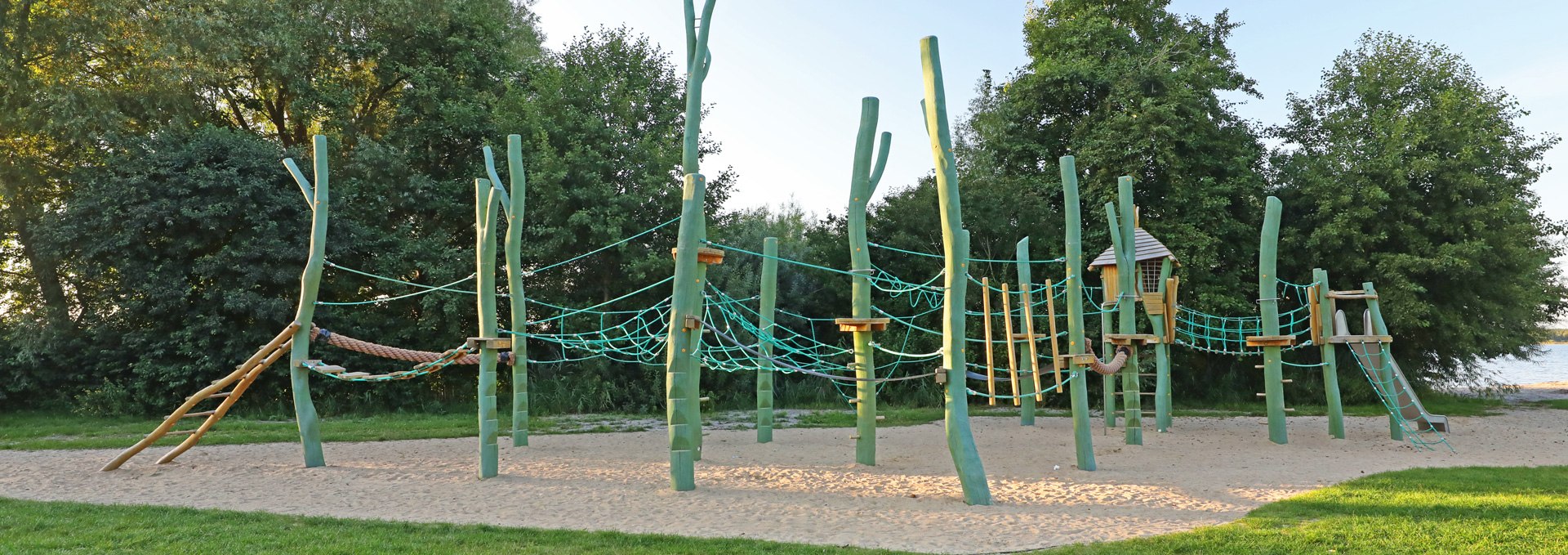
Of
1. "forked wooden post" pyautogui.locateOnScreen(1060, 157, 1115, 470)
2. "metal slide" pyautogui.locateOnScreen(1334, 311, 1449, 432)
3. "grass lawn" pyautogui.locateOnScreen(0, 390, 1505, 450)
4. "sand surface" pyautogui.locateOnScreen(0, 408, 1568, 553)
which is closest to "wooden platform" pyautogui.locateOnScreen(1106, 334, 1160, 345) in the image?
"forked wooden post" pyautogui.locateOnScreen(1060, 157, 1115, 470)

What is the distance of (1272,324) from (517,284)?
868 cm

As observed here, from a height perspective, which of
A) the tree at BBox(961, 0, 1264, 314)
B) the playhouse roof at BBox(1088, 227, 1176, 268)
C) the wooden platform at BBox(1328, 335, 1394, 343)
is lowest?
the wooden platform at BBox(1328, 335, 1394, 343)

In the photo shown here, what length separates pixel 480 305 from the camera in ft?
29.1

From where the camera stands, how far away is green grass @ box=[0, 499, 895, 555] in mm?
5527

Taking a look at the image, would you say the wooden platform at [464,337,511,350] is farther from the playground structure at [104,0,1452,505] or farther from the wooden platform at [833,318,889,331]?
the wooden platform at [833,318,889,331]

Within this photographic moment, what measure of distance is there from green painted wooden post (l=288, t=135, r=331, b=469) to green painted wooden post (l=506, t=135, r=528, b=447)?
175cm

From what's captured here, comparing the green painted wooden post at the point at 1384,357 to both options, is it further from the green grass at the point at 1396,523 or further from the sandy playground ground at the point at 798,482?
the green grass at the point at 1396,523

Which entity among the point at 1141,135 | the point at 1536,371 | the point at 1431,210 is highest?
the point at 1141,135

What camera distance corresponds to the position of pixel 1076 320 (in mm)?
9305

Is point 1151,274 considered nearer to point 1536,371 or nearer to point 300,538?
point 300,538

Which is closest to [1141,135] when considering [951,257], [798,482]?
[951,257]

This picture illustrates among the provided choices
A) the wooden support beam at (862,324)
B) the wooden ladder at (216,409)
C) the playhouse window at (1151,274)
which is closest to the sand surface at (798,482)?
the wooden ladder at (216,409)

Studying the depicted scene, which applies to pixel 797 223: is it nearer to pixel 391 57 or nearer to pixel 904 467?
pixel 391 57

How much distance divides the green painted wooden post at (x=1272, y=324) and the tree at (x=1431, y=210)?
276 inches
